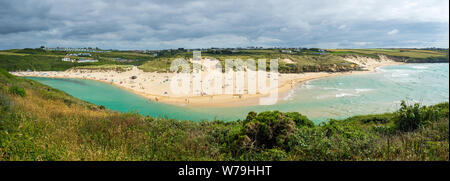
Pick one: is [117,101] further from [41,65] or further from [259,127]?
[41,65]

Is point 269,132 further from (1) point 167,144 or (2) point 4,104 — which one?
(2) point 4,104

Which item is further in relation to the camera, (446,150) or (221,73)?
(221,73)

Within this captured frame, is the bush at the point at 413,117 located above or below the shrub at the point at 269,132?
below

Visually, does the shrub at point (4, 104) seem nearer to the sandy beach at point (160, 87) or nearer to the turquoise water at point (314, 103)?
the turquoise water at point (314, 103)

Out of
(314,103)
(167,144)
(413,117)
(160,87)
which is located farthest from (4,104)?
(160,87)

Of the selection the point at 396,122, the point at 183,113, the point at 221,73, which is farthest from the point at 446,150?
the point at 221,73

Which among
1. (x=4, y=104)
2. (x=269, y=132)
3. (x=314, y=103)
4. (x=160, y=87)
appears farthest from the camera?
(x=160, y=87)

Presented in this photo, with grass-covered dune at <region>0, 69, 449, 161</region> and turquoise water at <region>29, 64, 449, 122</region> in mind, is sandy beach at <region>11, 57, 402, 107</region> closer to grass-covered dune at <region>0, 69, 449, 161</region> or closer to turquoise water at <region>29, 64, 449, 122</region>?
turquoise water at <region>29, 64, 449, 122</region>

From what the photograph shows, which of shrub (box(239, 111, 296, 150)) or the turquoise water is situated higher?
shrub (box(239, 111, 296, 150))

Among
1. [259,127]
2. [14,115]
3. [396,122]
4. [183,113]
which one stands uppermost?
[14,115]

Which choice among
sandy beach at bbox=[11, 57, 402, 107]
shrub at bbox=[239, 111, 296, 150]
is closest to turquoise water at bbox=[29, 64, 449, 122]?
sandy beach at bbox=[11, 57, 402, 107]

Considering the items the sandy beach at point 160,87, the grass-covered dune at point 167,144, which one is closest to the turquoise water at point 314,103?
the sandy beach at point 160,87
